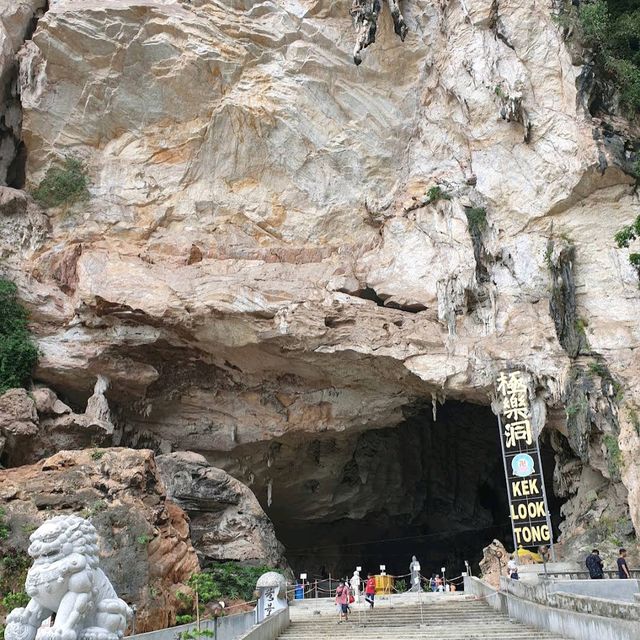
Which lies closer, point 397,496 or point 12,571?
point 12,571

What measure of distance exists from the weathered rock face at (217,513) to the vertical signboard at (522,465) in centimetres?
568

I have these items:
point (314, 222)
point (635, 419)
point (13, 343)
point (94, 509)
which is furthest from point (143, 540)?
point (314, 222)

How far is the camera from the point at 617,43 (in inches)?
704

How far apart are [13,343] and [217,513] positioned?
20.0 ft

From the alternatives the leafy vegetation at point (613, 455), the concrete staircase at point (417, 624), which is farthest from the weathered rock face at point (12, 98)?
the leafy vegetation at point (613, 455)

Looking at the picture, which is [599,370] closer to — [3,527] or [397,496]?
[397,496]

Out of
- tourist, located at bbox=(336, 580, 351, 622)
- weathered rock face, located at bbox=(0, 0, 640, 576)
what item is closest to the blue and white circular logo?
weathered rock face, located at bbox=(0, 0, 640, 576)

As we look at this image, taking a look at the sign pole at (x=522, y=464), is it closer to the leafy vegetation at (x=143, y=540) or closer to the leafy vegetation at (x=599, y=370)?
the leafy vegetation at (x=599, y=370)

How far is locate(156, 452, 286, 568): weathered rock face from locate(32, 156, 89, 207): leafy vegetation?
765 centimetres

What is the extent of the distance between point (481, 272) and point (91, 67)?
11.8 m

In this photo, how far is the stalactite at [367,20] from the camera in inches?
692

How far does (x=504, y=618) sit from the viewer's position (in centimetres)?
1051

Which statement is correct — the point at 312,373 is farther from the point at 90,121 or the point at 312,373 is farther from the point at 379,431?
the point at 90,121

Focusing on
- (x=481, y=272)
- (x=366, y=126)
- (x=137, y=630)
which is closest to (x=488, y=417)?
(x=481, y=272)
